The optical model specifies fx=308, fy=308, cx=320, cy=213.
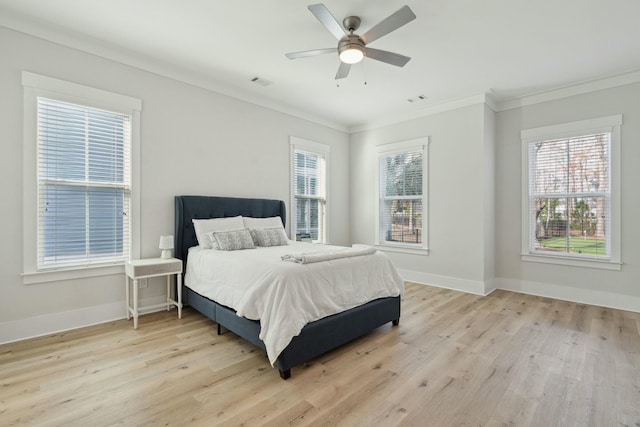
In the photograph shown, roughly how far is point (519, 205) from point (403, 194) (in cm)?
178

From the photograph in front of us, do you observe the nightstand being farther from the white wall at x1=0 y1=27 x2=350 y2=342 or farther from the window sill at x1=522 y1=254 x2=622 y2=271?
the window sill at x1=522 y1=254 x2=622 y2=271

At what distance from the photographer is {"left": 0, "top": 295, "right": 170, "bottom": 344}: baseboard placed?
2814 mm

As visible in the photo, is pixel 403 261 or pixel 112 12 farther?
pixel 403 261

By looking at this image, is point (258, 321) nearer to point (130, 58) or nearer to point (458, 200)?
point (130, 58)

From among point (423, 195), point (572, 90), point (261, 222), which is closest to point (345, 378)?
point (261, 222)

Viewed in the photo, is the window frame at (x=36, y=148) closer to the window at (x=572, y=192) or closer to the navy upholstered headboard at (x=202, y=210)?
the navy upholstered headboard at (x=202, y=210)

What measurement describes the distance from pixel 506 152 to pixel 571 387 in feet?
11.8

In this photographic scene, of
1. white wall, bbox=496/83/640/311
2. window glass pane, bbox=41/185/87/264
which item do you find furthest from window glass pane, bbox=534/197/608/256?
window glass pane, bbox=41/185/87/264

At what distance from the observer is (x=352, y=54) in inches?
107

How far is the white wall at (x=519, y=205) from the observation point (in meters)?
3.82

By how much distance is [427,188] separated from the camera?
203 inches

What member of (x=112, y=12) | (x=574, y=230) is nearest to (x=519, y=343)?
(x=574, y=230)

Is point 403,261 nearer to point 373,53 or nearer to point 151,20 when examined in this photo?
point 373,53

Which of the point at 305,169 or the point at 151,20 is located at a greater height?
the point at 151,20
